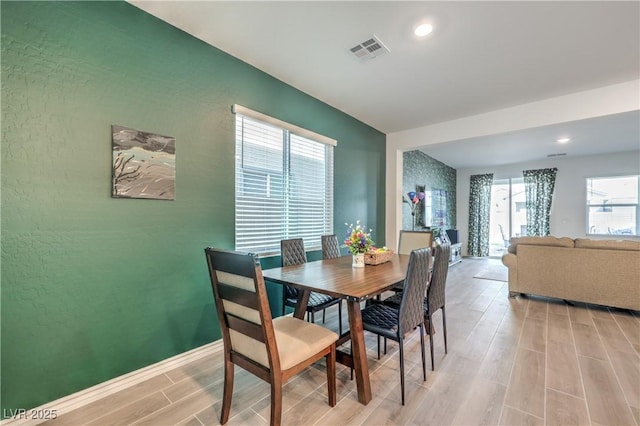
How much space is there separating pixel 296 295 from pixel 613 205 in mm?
8629

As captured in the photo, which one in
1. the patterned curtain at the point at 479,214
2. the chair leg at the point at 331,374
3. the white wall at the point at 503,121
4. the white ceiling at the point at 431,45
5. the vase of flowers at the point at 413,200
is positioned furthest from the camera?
the patterned curtain at the point at 479,214

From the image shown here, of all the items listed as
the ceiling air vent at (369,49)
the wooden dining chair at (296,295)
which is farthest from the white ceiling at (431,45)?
the wooden dining chair at (296,295)

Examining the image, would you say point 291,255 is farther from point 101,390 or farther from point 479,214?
point 479,214

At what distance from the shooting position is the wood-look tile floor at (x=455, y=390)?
1686 mm

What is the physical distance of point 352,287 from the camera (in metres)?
1.82

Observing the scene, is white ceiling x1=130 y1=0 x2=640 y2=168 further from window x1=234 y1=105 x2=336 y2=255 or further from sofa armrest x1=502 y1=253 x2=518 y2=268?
sofa armrest x1=502 y1=253 x2=518 y2=268

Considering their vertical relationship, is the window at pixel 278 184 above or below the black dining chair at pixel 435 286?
above

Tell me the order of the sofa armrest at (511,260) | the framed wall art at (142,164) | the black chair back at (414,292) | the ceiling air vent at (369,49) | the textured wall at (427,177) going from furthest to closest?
the textured wall at (427,177) → the sofa armrest at (511,260) → the ceiling air vent at (369,49) → the framed wall art at (142,164) → the black chair back at (414,292)

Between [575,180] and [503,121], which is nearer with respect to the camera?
[503,121]

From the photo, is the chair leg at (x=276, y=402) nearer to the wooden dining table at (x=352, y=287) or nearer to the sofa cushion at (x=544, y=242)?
the wooden dining table at (x=352, y=287)

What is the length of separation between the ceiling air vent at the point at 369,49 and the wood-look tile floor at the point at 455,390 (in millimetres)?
2834

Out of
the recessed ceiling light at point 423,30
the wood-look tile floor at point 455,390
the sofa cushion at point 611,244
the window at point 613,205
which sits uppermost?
the recessed ceiling light at point 423,30

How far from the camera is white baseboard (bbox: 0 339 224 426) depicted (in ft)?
5.39

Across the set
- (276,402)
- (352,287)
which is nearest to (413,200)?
(352,287)
